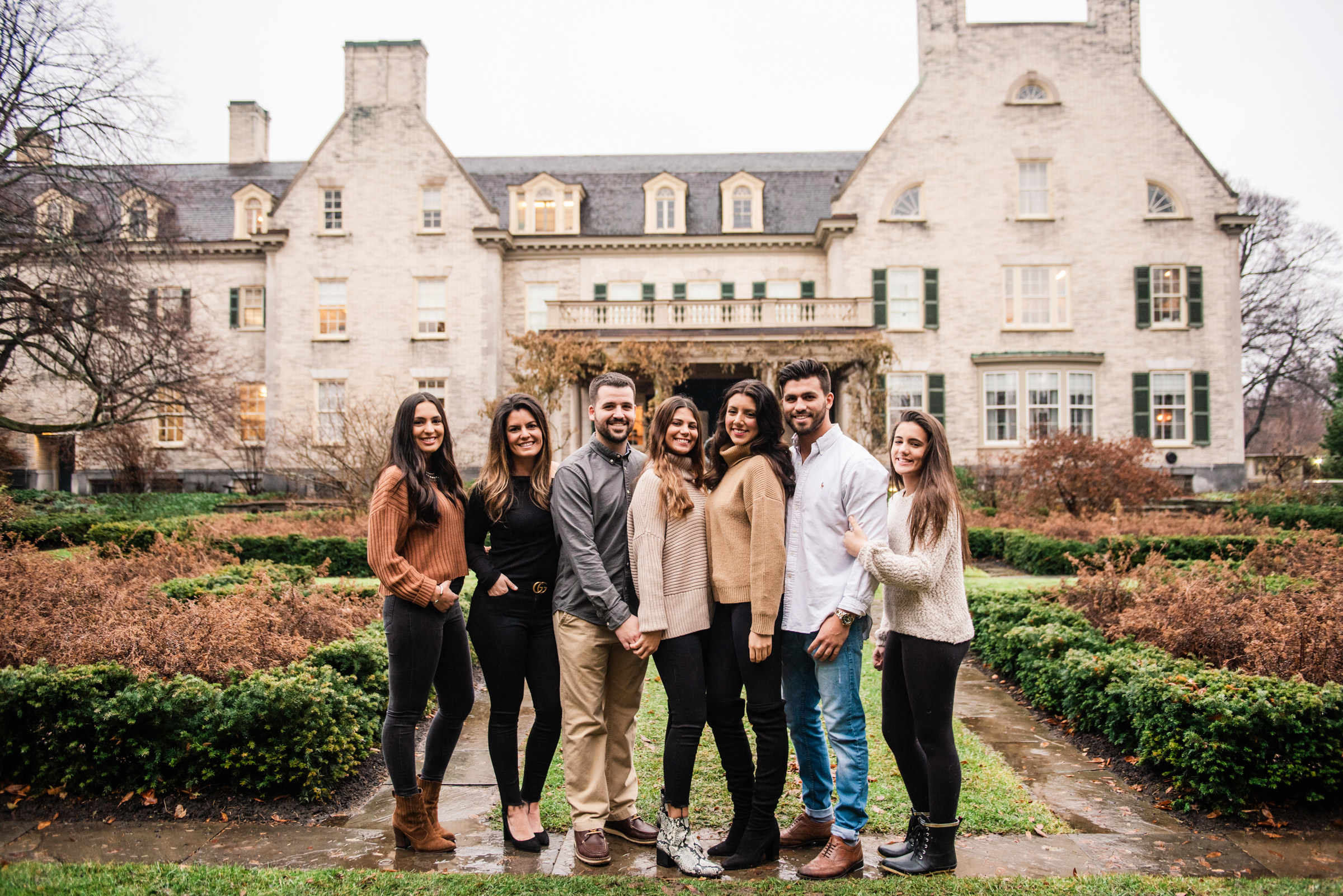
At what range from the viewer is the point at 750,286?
26531 mm

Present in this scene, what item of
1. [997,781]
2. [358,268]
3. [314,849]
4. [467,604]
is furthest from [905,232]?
[314,849]

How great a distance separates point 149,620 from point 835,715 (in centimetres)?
466

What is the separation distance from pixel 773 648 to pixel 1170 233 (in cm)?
2695

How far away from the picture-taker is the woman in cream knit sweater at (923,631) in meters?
3.45

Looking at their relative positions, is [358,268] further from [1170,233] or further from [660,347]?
[1170,233]

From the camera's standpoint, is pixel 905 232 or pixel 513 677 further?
pixel 905 232

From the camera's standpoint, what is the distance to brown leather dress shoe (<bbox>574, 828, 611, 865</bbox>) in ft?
11.8

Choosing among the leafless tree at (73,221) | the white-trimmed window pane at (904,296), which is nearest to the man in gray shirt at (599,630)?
the leafless tree at (73,221)

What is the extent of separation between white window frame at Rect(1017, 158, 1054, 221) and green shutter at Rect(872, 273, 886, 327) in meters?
4.67

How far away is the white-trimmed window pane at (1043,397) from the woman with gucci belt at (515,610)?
2330cm

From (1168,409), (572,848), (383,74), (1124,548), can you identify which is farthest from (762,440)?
(383,74)

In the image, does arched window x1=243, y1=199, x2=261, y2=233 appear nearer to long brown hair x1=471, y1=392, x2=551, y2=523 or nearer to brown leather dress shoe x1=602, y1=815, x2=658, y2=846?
long brown hair x1=471, y1=392, x2=551, y2=523

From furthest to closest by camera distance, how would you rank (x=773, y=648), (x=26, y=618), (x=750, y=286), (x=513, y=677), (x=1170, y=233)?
(x=750, y=286)
(x=1170, y=233)
(x=26, y=618)
(x=513, y=677)
(x=773, y=648)

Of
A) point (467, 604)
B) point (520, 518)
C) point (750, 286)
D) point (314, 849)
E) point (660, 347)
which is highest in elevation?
point (750, 286)
